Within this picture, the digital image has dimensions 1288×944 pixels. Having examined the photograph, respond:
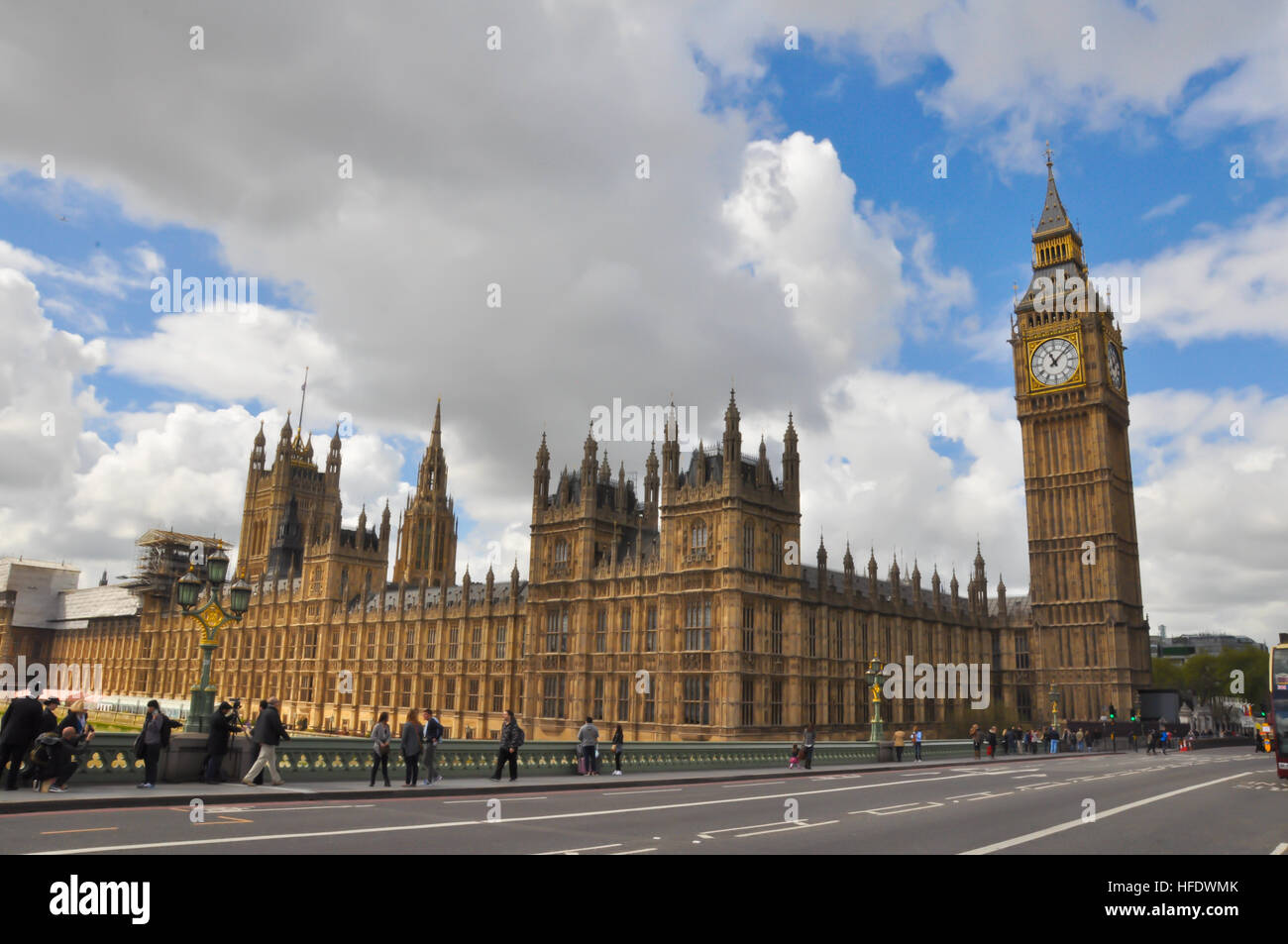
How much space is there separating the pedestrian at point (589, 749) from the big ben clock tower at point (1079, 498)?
61.2m

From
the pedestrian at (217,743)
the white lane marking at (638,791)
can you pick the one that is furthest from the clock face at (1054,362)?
the pedestrian at (217,743)

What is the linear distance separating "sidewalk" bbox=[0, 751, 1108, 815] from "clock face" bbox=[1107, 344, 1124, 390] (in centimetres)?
6521

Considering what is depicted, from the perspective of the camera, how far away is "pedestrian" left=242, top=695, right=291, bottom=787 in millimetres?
18922

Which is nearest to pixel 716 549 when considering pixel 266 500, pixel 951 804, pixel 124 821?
pixel 951 804

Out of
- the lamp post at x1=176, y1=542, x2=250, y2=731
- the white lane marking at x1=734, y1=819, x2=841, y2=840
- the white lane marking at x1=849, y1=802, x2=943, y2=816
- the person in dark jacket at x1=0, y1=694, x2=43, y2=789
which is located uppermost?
the lamp post at x1=176, y1=542, x2=250, y2=731

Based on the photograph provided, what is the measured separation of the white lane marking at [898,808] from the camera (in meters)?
18.4

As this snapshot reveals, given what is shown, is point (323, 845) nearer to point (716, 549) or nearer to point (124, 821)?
point (124, 821)

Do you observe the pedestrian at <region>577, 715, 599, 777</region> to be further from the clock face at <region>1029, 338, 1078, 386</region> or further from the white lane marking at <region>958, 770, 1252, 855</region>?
the clock face at <region>1029, 338, 1078, 386</region>

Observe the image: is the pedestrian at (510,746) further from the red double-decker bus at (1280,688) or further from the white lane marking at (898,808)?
the red double-decker bus at (1280,688)

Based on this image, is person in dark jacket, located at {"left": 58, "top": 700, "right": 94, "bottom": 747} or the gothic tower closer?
person in dark jacket, located at {"left": 58, "top": 700, "right": 94, "bottom": 747}

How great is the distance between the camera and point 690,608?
51.8 metres

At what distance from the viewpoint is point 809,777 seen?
98.9ft

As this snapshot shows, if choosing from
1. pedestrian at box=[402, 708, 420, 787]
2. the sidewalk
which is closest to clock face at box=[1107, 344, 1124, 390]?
the sidewalk
